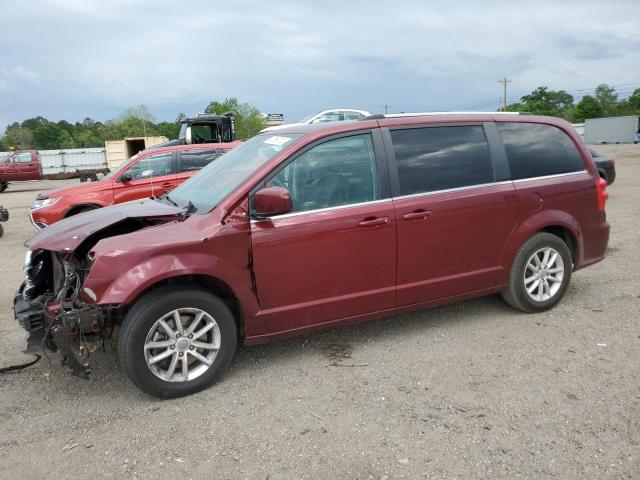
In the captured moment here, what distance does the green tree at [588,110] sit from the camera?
280ft

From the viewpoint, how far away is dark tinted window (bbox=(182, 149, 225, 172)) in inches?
377

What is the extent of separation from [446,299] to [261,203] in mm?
1827

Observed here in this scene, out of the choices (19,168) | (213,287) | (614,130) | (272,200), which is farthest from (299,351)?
(614,130)

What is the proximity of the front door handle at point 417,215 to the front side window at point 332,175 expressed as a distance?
277 mm

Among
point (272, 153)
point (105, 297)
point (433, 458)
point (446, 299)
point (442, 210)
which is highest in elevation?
point (272, 153)

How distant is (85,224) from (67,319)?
2.71ft

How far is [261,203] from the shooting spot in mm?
3465

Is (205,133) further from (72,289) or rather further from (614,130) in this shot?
(614,130)

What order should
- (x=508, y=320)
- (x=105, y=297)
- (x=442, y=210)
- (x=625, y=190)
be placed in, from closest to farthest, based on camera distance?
(x=105, y=297)
(x=442, y=210)
(x=508, y=320)
(x=625, y=190)

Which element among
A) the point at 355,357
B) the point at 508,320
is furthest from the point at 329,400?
the point at 508,320

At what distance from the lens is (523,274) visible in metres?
4.55

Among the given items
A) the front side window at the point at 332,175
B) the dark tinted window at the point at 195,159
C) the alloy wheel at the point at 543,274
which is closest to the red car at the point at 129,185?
the dark tinted window at the point at 195,159

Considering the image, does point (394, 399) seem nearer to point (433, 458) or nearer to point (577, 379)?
point (433, 458)

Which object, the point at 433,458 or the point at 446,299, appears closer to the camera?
the point at 433,458
